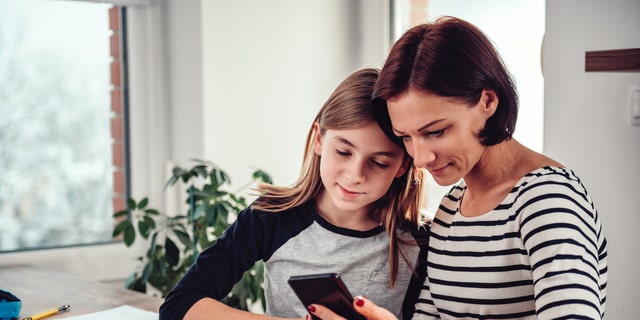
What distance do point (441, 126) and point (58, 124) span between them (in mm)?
1668

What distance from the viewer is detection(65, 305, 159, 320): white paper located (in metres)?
1.55

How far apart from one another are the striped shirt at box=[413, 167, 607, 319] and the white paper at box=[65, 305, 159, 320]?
0.57m

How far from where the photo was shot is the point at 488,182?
1187 mm

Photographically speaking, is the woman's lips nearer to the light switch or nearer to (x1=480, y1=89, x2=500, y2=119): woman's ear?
(x1=480, y1=89, x2=500, y2=119): woman's ear

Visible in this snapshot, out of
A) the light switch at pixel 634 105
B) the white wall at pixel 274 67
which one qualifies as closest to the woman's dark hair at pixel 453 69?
the light switch at pixel 634 105

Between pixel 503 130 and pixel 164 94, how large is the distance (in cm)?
164

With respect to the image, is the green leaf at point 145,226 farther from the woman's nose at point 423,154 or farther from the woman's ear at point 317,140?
the woman's nose at point 423,154

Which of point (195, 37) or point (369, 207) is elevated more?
point (195, 37)

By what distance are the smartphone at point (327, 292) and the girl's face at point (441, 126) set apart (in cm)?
22

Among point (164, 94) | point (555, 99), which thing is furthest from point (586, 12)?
point (164, 94)

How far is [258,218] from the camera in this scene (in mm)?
1442

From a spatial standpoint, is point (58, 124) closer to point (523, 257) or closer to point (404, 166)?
point (404, 166)

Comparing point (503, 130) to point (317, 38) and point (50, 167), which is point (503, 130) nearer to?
point (317, 38)

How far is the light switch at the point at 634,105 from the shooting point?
1.60m
